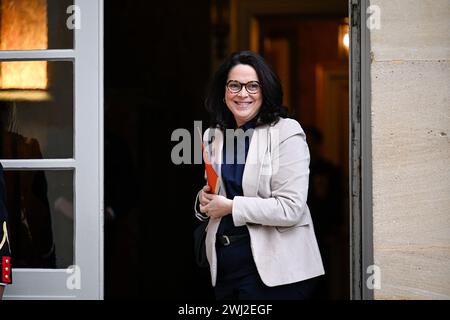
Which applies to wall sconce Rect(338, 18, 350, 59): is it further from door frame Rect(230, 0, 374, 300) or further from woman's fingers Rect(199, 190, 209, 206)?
woman's fingers Rect(199, 190, 209, 206)

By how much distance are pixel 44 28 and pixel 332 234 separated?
14.7 feet

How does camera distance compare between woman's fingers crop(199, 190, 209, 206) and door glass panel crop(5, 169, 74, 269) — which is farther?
door glass panel crop(5, 169, 74, 269)

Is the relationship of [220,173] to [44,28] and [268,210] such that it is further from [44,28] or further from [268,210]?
[44,28]

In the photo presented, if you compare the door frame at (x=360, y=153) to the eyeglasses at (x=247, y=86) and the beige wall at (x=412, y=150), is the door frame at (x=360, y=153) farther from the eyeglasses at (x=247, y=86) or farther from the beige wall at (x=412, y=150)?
the eyeglasses at (x=247, y=86)

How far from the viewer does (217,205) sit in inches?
114

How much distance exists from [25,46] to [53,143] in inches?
→ 18.5

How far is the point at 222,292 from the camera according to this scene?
3.02 metres

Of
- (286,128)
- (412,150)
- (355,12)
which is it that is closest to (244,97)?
(286,128)

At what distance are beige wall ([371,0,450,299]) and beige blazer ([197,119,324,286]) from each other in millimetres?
324

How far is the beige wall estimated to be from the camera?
3.04 m

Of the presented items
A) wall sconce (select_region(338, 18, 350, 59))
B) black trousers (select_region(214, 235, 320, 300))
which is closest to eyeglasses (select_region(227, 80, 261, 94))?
black trousers (select_region(214, 235, 320, 300))

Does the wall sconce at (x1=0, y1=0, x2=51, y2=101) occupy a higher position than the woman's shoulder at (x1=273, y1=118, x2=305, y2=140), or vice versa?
the wall sconce at (x1=0, y1=0, x2=51, y2=101)

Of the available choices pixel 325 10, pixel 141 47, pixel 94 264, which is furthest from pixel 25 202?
pixel 325 10

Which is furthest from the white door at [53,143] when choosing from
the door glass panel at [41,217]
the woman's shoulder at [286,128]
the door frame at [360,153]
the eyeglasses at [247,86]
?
the door frame at [360,153]
